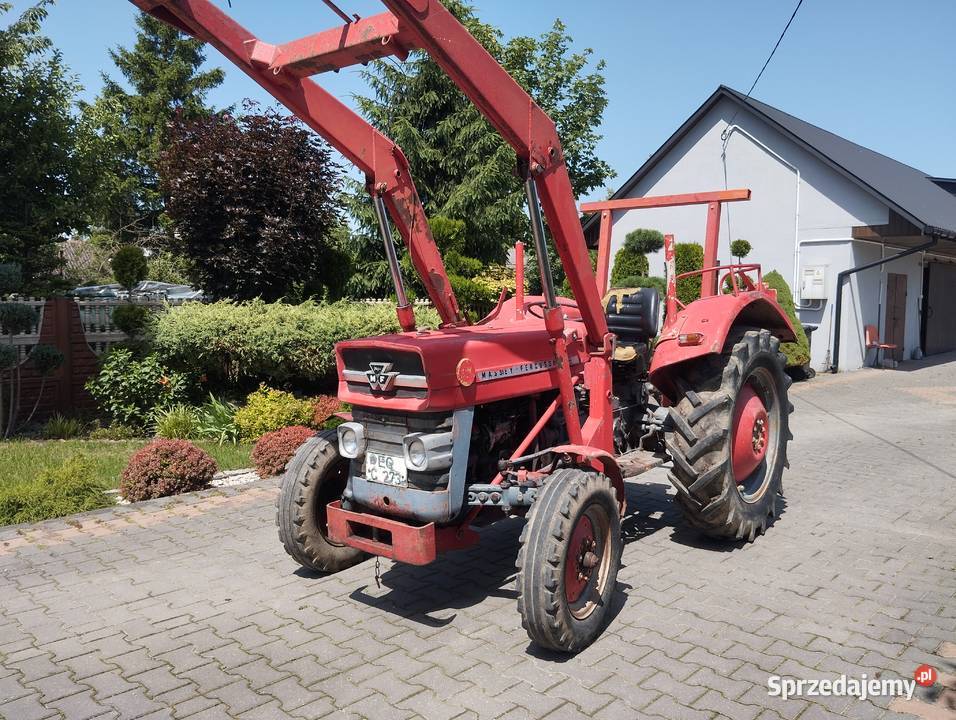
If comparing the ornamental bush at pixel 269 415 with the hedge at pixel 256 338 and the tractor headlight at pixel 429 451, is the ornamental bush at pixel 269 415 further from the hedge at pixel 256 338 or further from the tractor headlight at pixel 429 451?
the tractor headlight at pixel 429 451

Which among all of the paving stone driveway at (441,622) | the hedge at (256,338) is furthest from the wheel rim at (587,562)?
the hedge at (256,338)

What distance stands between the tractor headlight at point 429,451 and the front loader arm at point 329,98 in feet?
4.20

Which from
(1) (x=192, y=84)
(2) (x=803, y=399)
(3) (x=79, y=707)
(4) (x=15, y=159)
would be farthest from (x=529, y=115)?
(1) (x=192, y=84)

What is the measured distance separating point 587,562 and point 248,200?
8.16m

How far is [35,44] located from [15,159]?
2.22 m

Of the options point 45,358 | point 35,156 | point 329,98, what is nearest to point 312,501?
point 329,98

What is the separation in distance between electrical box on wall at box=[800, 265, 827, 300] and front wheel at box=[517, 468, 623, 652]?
45.8ft

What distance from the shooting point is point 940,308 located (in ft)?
68.1

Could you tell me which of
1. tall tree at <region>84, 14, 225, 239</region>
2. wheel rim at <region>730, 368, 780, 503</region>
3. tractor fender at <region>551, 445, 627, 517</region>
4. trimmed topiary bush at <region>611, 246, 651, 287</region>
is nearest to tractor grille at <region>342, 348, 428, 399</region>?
tractor fender at <region>551, 445, 627, 517</region>

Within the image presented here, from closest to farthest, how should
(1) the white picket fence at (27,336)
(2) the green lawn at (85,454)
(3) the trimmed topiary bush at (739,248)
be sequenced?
(2) the green lawn at (85,454) → (1) the white picket fence at (27,336) → (3) the trimmed topiary bush at (739,248)

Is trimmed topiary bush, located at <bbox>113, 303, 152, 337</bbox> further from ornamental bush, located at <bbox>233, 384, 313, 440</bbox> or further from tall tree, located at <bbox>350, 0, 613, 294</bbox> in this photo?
tall tree, located at <bbox>350, 0, 613, 294</bbox>

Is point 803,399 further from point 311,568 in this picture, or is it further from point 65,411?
point 65,411

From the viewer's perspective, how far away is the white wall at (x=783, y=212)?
625 inches

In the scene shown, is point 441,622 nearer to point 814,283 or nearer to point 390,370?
point 390,370
